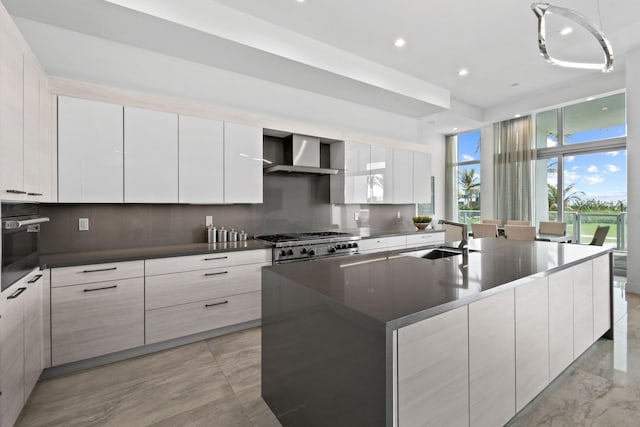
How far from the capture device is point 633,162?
13.6ft

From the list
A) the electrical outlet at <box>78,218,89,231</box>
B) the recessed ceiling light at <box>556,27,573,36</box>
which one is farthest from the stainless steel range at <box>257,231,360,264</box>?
the recessed ceiling light at <box>556,27,573,36</box>

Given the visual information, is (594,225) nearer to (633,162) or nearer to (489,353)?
(633,162)

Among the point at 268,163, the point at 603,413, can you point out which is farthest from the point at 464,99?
the point at 603,413

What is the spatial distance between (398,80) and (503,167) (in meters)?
3.73

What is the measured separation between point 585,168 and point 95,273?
7592 millimetres

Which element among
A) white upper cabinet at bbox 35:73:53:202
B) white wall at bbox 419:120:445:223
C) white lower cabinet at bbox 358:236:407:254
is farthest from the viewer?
white wall at bbox 419:120:445:223

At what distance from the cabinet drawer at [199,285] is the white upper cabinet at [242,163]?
2.57ft

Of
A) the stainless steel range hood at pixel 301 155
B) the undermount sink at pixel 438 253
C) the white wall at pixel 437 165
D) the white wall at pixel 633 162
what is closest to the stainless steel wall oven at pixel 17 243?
the stainless steel range hood at pixel 301 155

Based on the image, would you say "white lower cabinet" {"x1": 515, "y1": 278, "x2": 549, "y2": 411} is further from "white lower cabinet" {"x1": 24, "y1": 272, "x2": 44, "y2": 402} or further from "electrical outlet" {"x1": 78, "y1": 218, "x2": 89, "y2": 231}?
"electrical outlet" {"x1": 78, "y1": 218, "x2": 89, "y2": 231}

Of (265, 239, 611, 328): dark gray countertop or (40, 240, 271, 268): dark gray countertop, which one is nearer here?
(265, 239, 611, 328): dark gray countertop

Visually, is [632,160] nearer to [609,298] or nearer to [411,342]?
[609,298]

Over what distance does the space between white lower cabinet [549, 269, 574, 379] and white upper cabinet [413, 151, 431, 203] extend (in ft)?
10.3

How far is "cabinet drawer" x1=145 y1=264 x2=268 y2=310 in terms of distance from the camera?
8.27ft

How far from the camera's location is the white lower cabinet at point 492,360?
4.43 feet
